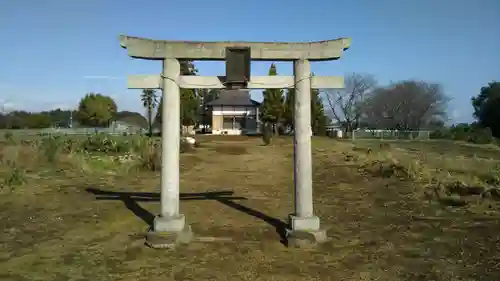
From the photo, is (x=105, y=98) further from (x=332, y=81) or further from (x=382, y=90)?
(x=332, y=81)

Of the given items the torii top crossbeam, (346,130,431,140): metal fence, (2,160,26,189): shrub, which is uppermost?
the torii top crossbeam

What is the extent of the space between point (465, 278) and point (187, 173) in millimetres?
11526

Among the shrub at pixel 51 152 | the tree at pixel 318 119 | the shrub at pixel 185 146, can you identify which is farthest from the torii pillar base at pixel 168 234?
the tree at pixel 318 119

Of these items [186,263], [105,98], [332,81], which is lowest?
[186,263]

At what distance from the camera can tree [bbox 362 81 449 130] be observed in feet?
176

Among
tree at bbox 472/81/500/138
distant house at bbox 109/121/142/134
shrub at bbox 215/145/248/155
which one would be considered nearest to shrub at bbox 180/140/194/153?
shrub at bbox 215/145/248/155

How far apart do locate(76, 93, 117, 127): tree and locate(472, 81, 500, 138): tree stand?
49078 millimetres

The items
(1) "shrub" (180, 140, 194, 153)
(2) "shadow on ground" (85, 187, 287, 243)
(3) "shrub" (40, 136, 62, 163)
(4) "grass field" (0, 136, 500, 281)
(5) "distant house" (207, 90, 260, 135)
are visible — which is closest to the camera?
(4) "grass field" (0, 136, 500, 281)

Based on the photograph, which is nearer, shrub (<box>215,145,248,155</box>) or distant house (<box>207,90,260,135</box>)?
Result: shrub (<box>215,145,248,155</box>)

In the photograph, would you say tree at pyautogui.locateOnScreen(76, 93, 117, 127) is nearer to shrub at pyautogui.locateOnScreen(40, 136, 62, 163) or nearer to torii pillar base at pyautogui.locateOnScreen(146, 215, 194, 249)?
shrub at pyautogui.locateOnScreen(40, 136, 62, 163)

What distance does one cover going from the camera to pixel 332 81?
6371mm

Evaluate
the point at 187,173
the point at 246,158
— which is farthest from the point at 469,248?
the point at 246,158

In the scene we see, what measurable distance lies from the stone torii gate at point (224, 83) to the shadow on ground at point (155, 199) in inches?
44.0

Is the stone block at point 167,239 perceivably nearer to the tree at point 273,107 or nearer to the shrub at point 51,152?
the shrub at point 51,152
